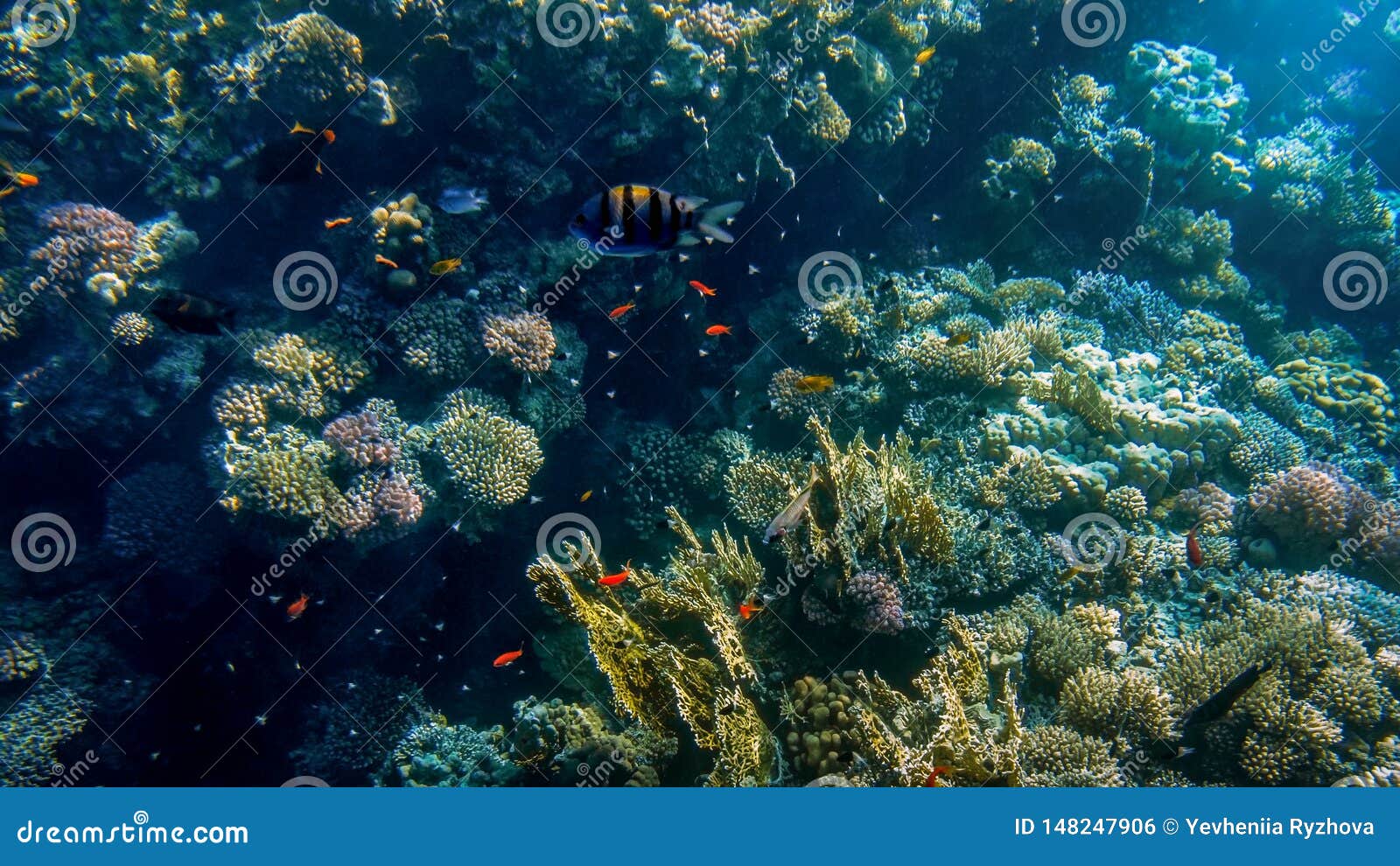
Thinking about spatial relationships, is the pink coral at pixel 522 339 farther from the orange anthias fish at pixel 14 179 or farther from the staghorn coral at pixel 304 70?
the orange anthias fish at pixel 14 179

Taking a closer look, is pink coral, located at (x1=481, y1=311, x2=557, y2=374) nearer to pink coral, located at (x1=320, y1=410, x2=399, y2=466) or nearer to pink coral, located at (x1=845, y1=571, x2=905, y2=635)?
pink coral, located at (x1=320, y1=410, x2=399, y2=466)

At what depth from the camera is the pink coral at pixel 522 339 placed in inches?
Result: 224

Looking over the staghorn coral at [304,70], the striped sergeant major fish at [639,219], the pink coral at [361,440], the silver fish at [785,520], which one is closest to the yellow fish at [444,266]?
the pink coral at [361,440]

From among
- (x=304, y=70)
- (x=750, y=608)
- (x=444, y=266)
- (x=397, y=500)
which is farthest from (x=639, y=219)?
(x=304, y=70)

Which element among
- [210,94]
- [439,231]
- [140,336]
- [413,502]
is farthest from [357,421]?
[210,94]

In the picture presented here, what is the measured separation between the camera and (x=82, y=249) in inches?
220

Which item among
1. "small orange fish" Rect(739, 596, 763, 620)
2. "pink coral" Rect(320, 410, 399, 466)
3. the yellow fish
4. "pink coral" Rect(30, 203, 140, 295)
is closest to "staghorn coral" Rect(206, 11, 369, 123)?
"pink coral" Rect(30, 203, 140, 295)

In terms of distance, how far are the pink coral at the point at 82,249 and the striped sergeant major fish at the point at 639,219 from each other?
5.63 metres

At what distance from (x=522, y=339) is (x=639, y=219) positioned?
135 inches

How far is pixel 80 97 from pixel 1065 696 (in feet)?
33.9

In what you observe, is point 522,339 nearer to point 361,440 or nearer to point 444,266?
point 444,266

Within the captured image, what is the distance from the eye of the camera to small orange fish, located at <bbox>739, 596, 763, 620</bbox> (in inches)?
182

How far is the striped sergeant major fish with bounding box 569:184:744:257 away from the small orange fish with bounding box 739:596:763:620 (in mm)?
2915

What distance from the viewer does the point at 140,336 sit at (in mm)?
5633
